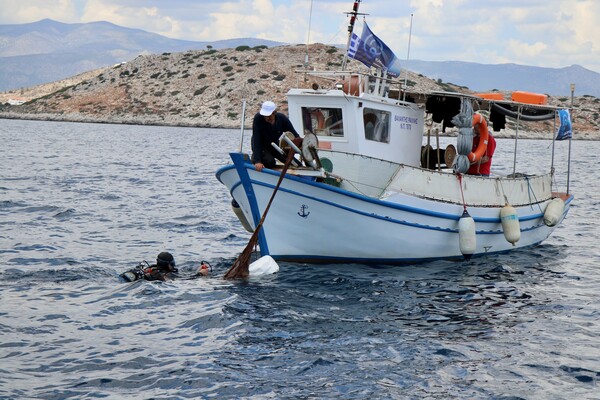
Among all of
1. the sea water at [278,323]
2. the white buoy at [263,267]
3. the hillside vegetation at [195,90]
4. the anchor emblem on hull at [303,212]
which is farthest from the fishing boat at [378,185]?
the hillside vegetation at [195,90]

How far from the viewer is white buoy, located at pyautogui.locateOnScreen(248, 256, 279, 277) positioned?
15586mm

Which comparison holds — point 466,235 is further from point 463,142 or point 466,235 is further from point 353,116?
point 353,116

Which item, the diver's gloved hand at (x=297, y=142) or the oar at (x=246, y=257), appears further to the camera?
the diver's gloved hand at (x=297, y=142)

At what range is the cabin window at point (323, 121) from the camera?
1803cm

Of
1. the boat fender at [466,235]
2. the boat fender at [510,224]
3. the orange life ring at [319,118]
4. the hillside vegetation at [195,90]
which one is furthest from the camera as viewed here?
the hillside vegetation at [195,90]

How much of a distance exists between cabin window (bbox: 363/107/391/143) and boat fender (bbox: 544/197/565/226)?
16.9ft

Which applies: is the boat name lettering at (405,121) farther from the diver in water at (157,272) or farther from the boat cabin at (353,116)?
the diver in water at (157,272)

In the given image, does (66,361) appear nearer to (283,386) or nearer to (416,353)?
(283,386)

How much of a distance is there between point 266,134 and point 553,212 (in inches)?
350

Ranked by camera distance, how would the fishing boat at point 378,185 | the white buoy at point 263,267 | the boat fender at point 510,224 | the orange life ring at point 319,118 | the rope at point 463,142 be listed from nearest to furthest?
the white buoy at point 263,267, the fishing boat at point 378,185, the rope at point 463,142, the orange life ring at point 319,118, the boat fender at point 510,224

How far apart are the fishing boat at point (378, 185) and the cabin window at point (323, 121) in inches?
0.9

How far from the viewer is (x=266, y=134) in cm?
1584

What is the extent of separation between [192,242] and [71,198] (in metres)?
9.37

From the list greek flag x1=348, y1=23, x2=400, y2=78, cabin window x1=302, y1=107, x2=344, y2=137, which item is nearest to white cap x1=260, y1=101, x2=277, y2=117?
cabin window x1=302, y1=107, x2=344, y2=137
